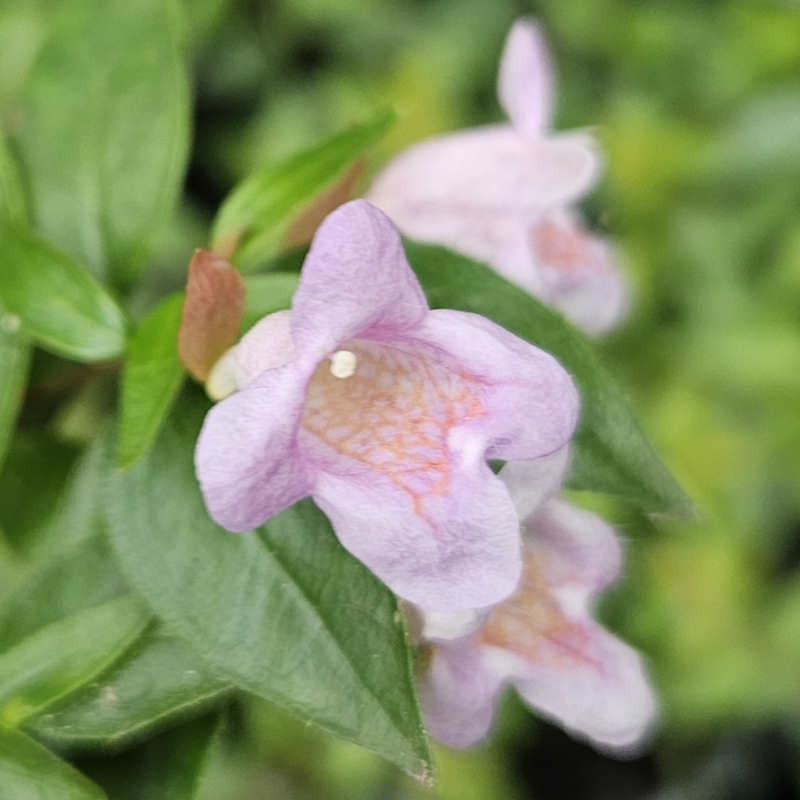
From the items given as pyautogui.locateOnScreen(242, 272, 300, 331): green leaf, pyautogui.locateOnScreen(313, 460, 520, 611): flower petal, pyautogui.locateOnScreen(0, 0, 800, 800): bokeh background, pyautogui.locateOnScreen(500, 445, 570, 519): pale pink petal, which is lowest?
pyautogui.locateOnScreen(0, 0, 800, 800): bokeh background

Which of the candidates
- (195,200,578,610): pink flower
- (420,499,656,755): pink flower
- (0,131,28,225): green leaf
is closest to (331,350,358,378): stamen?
(195,200,578,610): pink flower

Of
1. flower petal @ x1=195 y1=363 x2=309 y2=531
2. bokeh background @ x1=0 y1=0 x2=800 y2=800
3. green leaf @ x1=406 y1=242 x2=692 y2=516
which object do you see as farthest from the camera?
bokeh background @ x1=0 y1=0 x2=800 y2=800

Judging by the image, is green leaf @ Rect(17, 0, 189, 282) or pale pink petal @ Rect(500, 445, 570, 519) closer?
pale pink petal @ Rect(500, 445, 570, 519)

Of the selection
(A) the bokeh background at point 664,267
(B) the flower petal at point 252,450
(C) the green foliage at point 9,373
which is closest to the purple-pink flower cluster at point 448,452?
(B) the flower petal at point 252,450

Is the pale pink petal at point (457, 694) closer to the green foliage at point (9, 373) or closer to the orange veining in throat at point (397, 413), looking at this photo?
the orange veining in throat at point (397, 413)

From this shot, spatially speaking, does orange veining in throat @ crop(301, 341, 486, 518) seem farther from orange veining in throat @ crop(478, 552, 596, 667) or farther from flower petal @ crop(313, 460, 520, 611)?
orange veining in throat @ crop(478, 552, 596, 667)

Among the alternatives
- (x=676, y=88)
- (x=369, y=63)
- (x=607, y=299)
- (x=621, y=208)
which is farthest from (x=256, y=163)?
(x=607, y=299)

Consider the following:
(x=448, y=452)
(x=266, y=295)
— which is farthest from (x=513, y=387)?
(x=266, y=295)
